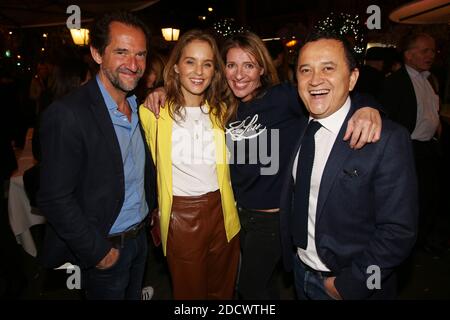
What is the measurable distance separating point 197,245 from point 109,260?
0.62m

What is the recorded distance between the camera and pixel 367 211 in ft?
5.23

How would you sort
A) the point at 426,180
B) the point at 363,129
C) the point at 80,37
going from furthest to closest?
the point at 80,37 → the point at 426,180 → the point at 363,129

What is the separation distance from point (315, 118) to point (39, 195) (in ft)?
5.08

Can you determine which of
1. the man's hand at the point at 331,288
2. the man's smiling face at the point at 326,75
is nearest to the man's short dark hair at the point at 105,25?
the man's smiling face at the point at 326,75

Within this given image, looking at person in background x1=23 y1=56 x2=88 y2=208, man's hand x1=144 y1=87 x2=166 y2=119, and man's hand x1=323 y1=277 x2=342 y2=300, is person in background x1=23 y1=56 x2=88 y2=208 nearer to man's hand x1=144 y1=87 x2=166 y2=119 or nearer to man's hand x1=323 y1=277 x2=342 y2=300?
man's hand x1=144 y1=87 x2=166 y2=119

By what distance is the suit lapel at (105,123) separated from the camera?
1.87 meters

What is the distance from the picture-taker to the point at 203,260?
238 centimetres

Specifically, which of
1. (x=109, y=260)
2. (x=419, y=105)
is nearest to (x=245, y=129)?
(x=109, y=260)

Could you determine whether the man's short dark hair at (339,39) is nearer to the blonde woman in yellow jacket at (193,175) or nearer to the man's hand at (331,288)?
the blonde woman in yellow jacket at (193,175)

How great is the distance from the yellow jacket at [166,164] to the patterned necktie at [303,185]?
2.29 ft

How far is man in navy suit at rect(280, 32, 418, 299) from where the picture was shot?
148 centimetres

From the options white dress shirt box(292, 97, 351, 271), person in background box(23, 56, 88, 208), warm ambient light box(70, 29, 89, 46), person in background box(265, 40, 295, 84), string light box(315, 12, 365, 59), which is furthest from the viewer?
string light box(315, 12, 365, 59)

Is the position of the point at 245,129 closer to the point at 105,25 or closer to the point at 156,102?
the point at 156,102

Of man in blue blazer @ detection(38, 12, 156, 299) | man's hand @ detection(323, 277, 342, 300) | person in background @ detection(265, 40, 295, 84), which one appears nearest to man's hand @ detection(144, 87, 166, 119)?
man in blue blazer @ detection(38, 12, 156, 299)
